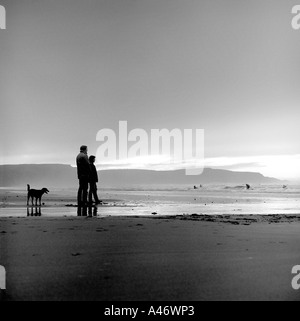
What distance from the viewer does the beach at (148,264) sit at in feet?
11.1

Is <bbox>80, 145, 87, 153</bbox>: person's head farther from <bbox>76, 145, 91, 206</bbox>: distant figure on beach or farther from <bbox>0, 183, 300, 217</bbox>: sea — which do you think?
<bbox>0, 183, 300, 217</bbox>: sea

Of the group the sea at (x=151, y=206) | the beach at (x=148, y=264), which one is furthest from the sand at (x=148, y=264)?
the sea at (x=151, y=206)

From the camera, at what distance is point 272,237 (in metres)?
6.66

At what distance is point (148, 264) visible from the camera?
443 cm

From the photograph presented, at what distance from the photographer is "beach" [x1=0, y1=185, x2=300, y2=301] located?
134 inches

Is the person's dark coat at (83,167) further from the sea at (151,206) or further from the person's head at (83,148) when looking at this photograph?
the sea at (151,206)

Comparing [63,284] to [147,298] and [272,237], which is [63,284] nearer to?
[147,298]

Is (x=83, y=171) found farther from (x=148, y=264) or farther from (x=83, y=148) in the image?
(x=148, y=264)

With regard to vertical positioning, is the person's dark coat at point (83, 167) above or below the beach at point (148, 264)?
above

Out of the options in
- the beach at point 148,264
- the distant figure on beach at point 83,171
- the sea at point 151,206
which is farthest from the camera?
the distant figure on beach at point 83,171

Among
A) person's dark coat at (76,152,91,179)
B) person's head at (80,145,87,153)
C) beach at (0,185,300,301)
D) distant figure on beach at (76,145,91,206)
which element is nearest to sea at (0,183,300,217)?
distant figure on beach at (76,145,91,206)
